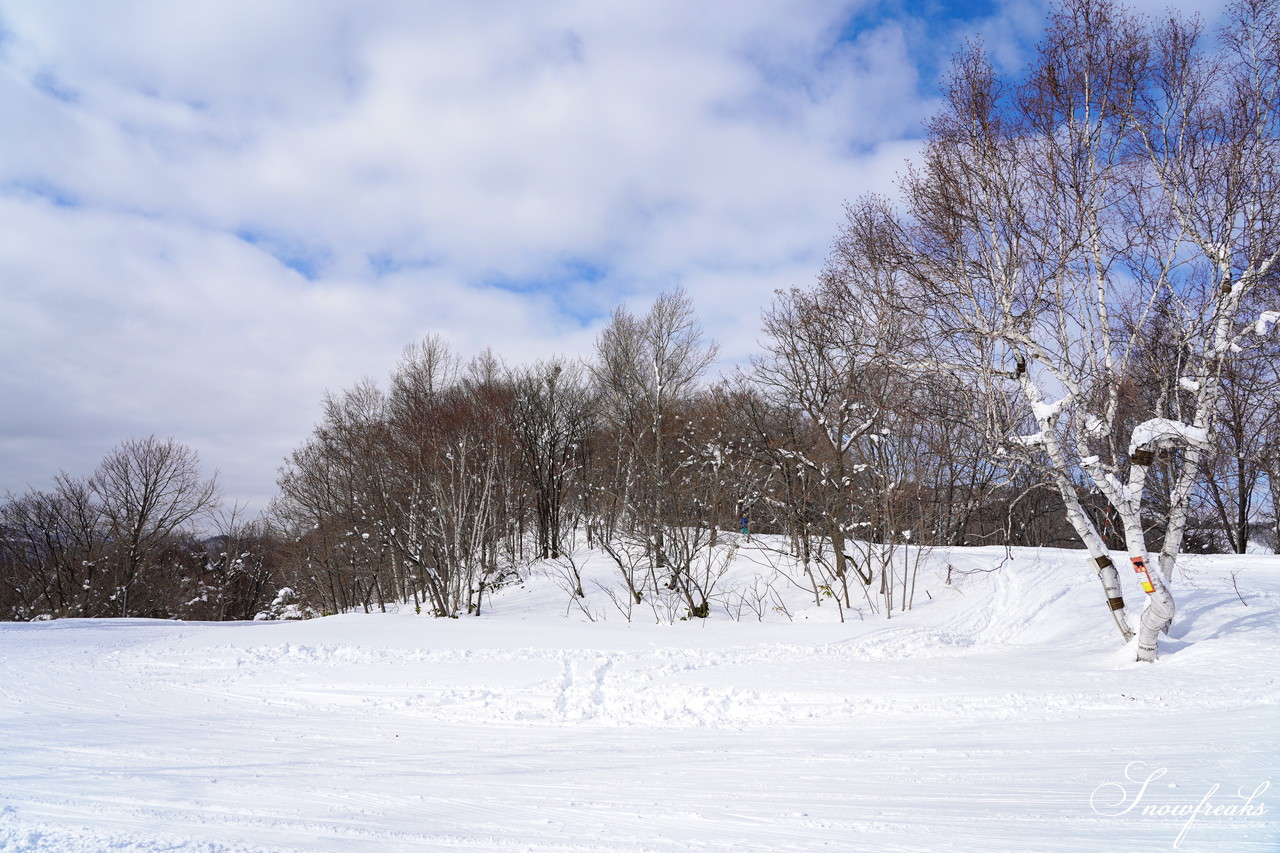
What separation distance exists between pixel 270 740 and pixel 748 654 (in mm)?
6167

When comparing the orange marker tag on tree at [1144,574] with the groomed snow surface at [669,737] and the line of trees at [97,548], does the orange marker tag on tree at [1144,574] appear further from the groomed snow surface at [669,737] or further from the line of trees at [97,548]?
the line of trees at [97,548]

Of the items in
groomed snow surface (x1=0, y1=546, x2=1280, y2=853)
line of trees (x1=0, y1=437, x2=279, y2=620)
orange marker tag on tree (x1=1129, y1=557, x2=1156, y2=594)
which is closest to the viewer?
groomed snow surface (x1=0, y1=546, x2=1280, y2=853)

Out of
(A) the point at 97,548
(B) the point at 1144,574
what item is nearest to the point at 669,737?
(B) the point at 1144,574

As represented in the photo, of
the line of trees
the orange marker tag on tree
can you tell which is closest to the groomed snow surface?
the orange marker tag on tree

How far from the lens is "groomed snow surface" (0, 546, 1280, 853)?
4246 mm

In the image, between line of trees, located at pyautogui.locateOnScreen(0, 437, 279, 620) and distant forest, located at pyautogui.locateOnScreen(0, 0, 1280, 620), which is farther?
line of trees, located at pyautogui.locateOnScreen(0, 437, 279, 620)

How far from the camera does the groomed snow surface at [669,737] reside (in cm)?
425

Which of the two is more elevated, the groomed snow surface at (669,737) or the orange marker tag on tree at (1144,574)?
the orange marker tag on tree at (1144,574)

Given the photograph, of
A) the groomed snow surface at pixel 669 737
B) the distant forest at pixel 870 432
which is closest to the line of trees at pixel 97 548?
the distant forest at pixel 870 432

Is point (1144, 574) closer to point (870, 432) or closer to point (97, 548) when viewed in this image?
point (870, 432)

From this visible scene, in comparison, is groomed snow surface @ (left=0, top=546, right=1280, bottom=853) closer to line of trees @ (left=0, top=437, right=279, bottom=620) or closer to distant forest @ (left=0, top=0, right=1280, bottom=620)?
distant forest @ (left=0, top=0, right=1280, bottom=620)

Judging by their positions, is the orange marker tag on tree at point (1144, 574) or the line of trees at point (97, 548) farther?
the line of trees at point (97, 548)

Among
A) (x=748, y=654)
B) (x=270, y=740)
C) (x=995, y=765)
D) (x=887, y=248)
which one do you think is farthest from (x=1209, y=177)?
(x=270, y=740)

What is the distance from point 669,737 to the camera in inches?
262
